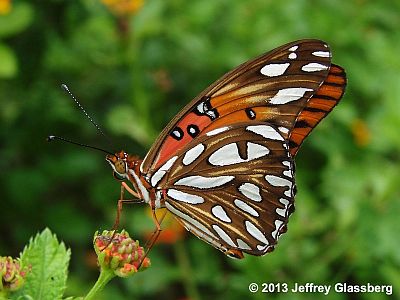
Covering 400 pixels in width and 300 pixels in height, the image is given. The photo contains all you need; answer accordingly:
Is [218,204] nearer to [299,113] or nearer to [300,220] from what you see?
[299,113]

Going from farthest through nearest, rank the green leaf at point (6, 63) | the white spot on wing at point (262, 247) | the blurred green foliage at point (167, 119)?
the blurred green foliage at point (167, 119), the green leaf at point (6, 63), the white spot on wing at point (262, 247)

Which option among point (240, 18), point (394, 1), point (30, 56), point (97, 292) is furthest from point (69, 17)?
point (394, 1)

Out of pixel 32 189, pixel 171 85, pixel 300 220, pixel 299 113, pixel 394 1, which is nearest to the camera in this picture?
pixel 299 113

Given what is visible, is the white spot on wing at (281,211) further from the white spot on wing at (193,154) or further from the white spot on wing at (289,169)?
the white spot on wing at (193,154)

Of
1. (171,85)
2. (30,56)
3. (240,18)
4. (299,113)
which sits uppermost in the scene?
(240,18)

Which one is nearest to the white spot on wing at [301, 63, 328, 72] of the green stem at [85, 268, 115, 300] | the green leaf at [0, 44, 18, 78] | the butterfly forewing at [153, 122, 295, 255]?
the butterfly forewing at [153, 122, 295, 255]

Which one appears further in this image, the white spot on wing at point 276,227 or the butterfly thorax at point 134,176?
the white spot on wing at point 276,227

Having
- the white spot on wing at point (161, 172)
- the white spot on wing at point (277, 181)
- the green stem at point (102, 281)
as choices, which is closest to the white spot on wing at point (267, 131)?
the white spot on wing at point (277, 181)

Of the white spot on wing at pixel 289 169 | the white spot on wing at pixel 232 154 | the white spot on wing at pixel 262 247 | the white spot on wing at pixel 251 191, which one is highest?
the white spot on wing at pixel 232 154
